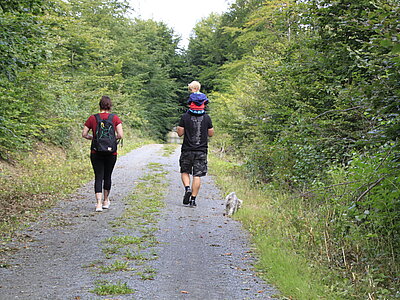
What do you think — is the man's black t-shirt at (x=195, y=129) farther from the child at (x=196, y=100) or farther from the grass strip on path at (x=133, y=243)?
→ the grass strip on path at (x=133, y=243)

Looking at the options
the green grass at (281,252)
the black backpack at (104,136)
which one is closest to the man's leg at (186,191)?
the green grass at (281,252)

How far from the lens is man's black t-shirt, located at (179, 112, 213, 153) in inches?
344

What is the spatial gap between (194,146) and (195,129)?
1.14 feet

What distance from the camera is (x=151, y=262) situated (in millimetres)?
4949

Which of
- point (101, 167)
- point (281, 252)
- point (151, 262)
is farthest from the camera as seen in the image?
point (101, 167)

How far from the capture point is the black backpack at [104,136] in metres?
7.81

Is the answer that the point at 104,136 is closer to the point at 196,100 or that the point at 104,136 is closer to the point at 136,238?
the point at 196,100

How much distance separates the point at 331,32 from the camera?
7.91 meters

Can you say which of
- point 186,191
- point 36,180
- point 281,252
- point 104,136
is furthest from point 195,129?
point 36,180

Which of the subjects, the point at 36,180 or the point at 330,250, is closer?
the point at 330,250

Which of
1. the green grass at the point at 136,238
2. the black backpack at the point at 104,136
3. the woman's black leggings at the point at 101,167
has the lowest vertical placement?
the green grass at the point at 136,238

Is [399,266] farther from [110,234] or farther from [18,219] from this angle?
[18,219]

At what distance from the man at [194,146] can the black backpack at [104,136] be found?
1.47 m

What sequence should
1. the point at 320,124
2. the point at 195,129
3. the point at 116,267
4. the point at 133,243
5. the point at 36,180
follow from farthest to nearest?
1. the point at 36,180
2. the point at 195,129
3. the point at 320,124
4. the point at 133,243
5. the point at 116,267
